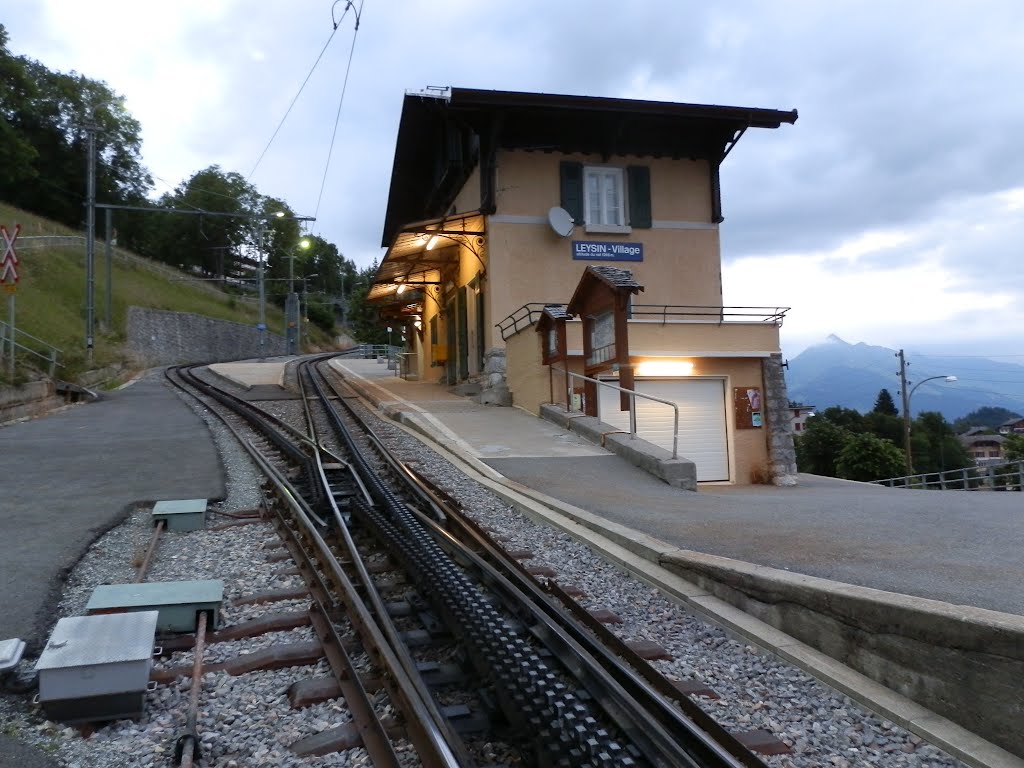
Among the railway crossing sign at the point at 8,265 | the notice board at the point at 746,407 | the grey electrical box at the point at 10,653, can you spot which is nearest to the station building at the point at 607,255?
the notice board at the point at 746,407

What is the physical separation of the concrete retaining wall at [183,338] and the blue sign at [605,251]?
24458 millimetres

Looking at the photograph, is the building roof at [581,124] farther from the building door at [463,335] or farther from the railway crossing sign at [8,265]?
the railway crossing sign at [8,265]

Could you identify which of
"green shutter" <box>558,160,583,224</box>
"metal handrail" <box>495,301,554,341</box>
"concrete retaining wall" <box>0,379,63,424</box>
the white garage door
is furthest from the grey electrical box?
"green shutter" <box>558,160,583,224</box>

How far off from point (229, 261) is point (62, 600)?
8148cm

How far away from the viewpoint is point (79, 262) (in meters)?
44.6

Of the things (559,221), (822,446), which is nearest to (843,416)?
(822,446)

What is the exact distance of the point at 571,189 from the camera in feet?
65.1

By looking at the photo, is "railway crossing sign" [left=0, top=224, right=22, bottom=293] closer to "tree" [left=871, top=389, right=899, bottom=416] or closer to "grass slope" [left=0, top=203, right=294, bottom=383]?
"grass slope" [left=0, top=203, right=294, bottom=383]

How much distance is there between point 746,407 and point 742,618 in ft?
42.5

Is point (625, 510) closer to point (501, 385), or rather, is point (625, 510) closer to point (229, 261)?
point (501, 385)

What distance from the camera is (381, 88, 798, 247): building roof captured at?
1844 cm

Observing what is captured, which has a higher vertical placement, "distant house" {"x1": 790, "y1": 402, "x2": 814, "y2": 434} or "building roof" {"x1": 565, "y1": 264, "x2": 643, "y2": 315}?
"building roof" {"x1": 565, "y1": 264, "x2": 643, "y2": 315}

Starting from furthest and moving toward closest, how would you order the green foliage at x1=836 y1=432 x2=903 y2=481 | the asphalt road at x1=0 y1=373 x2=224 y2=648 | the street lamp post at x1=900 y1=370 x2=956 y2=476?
the green foliage at x1=836 y1=432 x2=903 y2=481 → the street lamp post at x1=900 y1=370 x2=956 y2=476 → the asphalt road at x1=0 y1=373 x2=224 y2=648

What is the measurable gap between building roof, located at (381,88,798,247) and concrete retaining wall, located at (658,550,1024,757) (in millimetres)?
15621
